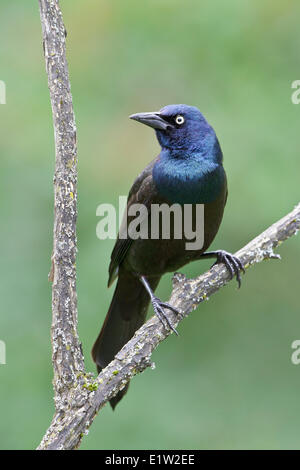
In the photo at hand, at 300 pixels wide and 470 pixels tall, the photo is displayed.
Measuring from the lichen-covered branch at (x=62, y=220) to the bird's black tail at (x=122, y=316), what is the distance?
104cm

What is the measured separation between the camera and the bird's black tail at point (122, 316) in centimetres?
396

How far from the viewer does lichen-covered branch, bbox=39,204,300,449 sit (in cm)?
275

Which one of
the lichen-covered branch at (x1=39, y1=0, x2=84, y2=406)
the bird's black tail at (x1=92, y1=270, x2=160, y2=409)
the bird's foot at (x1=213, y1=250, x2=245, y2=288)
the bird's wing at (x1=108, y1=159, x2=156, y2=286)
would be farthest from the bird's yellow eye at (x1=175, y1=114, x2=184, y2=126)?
the lichen-covered branch at (x1=39, y1=0, x2=84, y2=406)

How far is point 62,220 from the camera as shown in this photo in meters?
2.94

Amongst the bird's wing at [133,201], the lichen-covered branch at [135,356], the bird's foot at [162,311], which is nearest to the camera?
the lichen-covered branch at [135,356]

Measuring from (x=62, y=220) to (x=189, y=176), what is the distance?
0.98 meters

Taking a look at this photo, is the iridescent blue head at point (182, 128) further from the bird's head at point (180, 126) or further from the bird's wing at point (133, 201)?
the bird's wing at point (133, 201)

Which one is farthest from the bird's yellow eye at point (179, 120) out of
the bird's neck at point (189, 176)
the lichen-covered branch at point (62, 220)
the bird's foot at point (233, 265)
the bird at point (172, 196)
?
the lichen-covered branch at point (62, 220)

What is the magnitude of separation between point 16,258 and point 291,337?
1620 millimetres

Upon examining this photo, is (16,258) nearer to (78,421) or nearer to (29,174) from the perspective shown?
(29,174)

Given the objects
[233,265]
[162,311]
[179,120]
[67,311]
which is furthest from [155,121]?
[67,311]

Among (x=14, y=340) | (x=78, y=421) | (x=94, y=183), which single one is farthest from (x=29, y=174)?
(x=78, y=421)

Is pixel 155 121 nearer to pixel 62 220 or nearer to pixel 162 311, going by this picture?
pixel 162 311

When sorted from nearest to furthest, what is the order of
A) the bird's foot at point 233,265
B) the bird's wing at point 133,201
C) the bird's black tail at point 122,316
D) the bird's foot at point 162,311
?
1. the bird's foot at point 162,311
2. the bird's foot at point 233,265
3. the bird's wing at point 133,201
4. the bird's black tail at point 122,316
